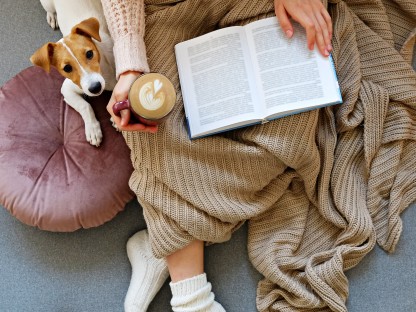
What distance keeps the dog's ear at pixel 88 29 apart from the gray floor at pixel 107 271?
0.55 m

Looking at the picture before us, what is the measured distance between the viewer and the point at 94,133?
1.34 m

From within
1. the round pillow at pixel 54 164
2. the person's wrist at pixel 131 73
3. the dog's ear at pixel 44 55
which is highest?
the dog's ear at pixel 44 55

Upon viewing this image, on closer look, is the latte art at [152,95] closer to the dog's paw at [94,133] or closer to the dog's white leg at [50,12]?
the dog's paw at [94,133]

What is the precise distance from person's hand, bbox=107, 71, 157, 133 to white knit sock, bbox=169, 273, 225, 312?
457 millimetres

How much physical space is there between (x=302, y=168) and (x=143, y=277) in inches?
21.4

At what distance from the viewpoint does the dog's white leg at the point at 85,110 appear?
1.33m

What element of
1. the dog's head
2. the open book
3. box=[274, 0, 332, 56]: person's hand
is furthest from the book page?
the dog's head

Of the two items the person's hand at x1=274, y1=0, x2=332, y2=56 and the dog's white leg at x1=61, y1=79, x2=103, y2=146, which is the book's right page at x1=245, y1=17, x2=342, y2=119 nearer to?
the person's hand at x1=274, y1=0, x2=332, y2=56

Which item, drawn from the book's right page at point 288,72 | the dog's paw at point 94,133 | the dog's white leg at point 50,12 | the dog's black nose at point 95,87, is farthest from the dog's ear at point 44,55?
the book's right page at point 288,72

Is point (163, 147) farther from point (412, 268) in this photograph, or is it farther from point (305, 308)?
point (412, 268)

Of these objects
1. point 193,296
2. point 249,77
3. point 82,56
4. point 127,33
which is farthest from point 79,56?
point 193,296

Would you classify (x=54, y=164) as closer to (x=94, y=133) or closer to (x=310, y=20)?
(x=94, y=133)

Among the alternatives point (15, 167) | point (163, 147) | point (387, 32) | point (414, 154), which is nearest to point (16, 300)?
point (15, 167)

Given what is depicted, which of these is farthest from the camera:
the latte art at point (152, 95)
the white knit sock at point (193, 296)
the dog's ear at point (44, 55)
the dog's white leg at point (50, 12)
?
the dog's white leg at point (50, 12)
